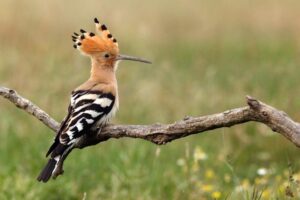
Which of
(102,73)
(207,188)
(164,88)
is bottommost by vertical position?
(207,188)

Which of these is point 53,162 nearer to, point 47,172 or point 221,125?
point 47,172

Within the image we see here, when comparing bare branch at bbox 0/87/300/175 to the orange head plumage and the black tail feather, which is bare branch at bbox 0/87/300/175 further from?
the orange head plumage

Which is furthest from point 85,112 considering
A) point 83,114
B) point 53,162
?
point 53,162

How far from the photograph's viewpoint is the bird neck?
4.59m

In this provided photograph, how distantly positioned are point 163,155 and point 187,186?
983 mm

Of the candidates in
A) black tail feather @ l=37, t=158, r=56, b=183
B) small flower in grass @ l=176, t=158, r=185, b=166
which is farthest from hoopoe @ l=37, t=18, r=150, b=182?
small flower in grass @ l=176, t=158, r=185, b=166

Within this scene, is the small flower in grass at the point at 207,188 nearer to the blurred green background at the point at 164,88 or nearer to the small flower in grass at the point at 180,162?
the blurred green background at the point at 164,88

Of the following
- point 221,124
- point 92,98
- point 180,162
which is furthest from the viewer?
point 180,162

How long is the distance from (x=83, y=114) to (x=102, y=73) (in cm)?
61

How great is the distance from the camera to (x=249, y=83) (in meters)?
8.36

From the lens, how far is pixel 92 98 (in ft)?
14.0

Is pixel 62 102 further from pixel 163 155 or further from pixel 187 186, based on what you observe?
pixel 187 186

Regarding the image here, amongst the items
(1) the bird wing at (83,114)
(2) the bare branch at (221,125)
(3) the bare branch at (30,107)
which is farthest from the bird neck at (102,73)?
(2) the bare branch at (221,125)

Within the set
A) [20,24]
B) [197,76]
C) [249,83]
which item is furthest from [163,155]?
[20,24]
